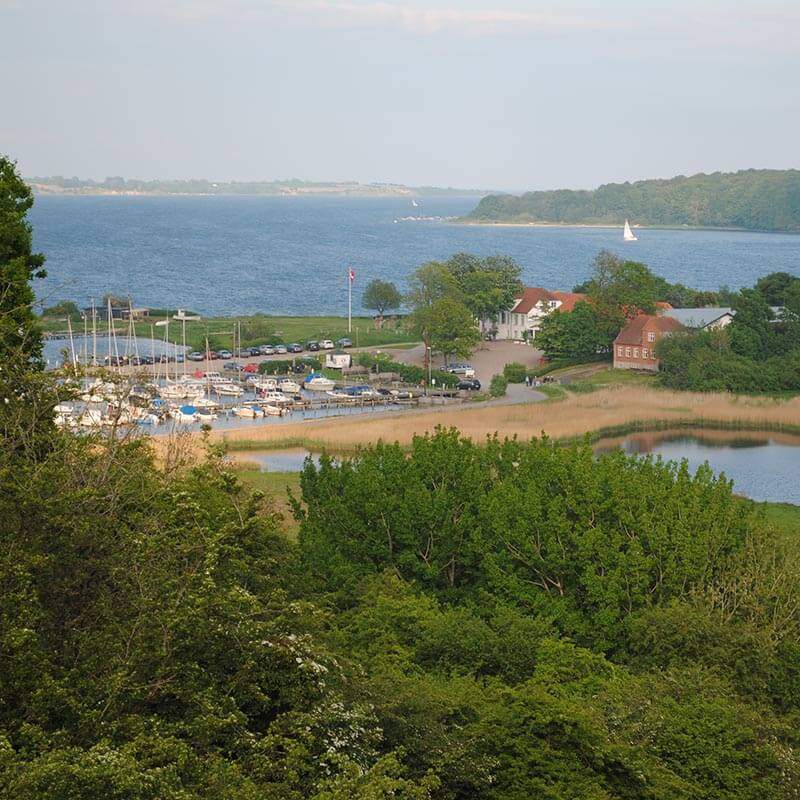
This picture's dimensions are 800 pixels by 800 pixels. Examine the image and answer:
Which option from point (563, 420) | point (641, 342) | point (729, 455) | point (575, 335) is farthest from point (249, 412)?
point (641, 342)

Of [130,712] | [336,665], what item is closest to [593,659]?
[336,665]

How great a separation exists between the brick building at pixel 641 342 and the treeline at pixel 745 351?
1.60 metres

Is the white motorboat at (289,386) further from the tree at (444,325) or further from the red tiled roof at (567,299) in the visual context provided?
the red tiled roof at (567,299)

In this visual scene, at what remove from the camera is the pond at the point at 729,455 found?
150 ft

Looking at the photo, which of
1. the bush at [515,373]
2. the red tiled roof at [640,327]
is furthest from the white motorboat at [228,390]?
the red tiled roof at [640,327]

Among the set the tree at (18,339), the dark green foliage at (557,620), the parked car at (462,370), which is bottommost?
the parked car at (462,370)

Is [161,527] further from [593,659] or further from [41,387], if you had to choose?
[593,659]

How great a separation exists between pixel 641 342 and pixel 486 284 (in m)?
17.0

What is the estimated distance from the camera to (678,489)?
87.7 ft

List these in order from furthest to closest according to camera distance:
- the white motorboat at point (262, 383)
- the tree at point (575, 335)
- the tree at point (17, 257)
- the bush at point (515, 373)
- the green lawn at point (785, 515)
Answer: the tree at point (575, 335)
the bush at point (515, 373)
the white motorboat at point (262, 383)
the green lawn at point (785, 515)
the tree at point (17, 257)

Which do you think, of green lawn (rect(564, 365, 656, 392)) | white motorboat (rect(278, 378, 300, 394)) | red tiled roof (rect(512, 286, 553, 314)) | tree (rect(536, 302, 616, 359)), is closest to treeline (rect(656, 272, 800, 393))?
green lawn (rect(564, 365, 656, 392))

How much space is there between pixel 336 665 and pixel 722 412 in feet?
149

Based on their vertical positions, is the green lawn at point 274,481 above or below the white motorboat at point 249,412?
above

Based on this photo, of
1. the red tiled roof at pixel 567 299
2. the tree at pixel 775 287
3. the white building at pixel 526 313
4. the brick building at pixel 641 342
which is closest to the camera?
the brick building at pixel 641 342
